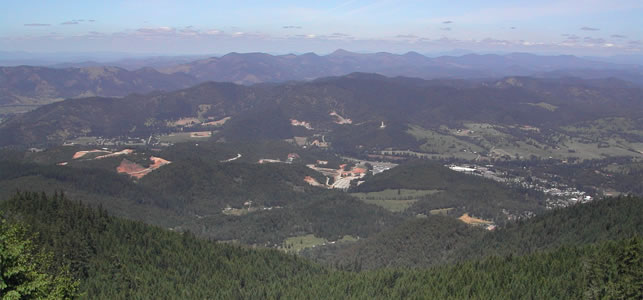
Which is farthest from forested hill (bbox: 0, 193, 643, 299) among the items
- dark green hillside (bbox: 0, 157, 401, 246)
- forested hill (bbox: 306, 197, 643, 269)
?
dark green hillside (bbox: 0, 157, 401, 246)

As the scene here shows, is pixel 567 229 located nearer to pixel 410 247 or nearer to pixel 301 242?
pixel 410 247

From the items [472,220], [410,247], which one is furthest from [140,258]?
[472,220]

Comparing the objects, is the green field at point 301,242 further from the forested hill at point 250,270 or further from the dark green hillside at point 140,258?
the dark green hillside at point 140,258

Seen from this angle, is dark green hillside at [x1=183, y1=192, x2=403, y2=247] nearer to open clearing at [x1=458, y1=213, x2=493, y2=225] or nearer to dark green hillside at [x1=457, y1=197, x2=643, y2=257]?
open clearing at [x1=458, y1=213, x2=493, y2=225]

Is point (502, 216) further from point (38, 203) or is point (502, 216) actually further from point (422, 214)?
point (38, 203)

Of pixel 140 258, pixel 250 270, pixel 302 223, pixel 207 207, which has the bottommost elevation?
pixel 207 207

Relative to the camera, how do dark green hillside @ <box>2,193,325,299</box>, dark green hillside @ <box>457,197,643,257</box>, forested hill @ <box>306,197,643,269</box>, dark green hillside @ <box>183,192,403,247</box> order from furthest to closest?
dark green hillside @ <box>183,192,403,247</box> → forested hill @ <box>306,197,643,269</box> → dark green hillside @ <box>457,197,643,257</box> → dark green hillside @ <box>2,193,325,299</box>

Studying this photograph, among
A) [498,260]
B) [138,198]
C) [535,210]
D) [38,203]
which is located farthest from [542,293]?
[138,198]

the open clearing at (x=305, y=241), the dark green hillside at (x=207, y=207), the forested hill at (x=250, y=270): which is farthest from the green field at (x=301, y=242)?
the forested hill at (x=250, y=270)
